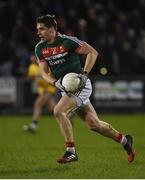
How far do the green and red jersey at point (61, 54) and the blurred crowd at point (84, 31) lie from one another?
12278 millimetres

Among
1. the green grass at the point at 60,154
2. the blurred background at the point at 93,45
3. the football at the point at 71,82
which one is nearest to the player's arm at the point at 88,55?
the football at the point at 71,82

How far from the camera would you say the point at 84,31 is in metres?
24.9

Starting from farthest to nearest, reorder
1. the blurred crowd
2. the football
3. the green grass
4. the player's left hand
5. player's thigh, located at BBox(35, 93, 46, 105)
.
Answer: the blurred crowd, player's thigh, located at BBox(35, 93, 46, 105), the player's left hand, the football, the green grass

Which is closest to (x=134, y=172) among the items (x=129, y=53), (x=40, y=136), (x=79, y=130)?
(x=40, y=136)

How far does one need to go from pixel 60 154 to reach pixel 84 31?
1236cm

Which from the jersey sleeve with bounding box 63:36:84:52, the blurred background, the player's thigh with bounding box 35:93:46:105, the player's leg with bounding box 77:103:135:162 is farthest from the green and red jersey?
the blurred background

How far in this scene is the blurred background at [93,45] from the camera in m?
24.1

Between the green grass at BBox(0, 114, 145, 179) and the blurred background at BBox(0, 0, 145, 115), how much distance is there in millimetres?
3172

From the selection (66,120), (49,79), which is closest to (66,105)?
(66,120)

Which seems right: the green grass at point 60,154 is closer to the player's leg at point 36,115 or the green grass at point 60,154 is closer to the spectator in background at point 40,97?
the player's leg at point 36,115

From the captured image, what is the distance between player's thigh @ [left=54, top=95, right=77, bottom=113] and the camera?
11.0m

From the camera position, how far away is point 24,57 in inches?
934

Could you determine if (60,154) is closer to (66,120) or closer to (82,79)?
(66,120)

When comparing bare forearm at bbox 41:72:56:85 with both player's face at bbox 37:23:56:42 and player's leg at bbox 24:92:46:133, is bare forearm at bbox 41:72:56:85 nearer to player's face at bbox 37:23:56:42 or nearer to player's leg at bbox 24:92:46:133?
player's face at bbox 37:23:56:42
